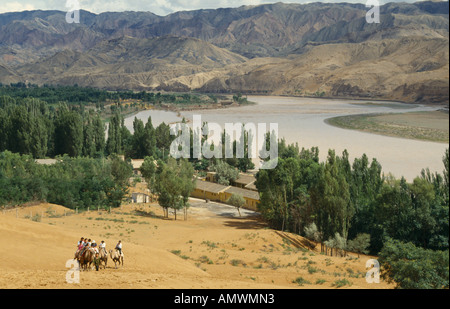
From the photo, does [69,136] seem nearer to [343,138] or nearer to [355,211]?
[355,211]


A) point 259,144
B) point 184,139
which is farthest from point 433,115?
point 184,139

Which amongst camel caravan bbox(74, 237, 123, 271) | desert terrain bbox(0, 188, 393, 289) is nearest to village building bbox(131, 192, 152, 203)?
desert terrain bbox(0, 188, 393, 289)

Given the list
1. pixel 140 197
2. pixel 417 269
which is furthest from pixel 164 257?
pixel 140 197

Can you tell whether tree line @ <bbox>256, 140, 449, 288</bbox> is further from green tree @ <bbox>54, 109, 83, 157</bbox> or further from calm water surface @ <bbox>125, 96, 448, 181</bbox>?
green tree @ <bbox>54, 109, 83, 157</bbox>

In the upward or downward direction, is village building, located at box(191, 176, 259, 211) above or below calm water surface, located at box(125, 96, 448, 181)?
below

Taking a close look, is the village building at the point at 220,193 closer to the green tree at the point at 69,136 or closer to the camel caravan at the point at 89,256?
the green tree at the point at 69,136
